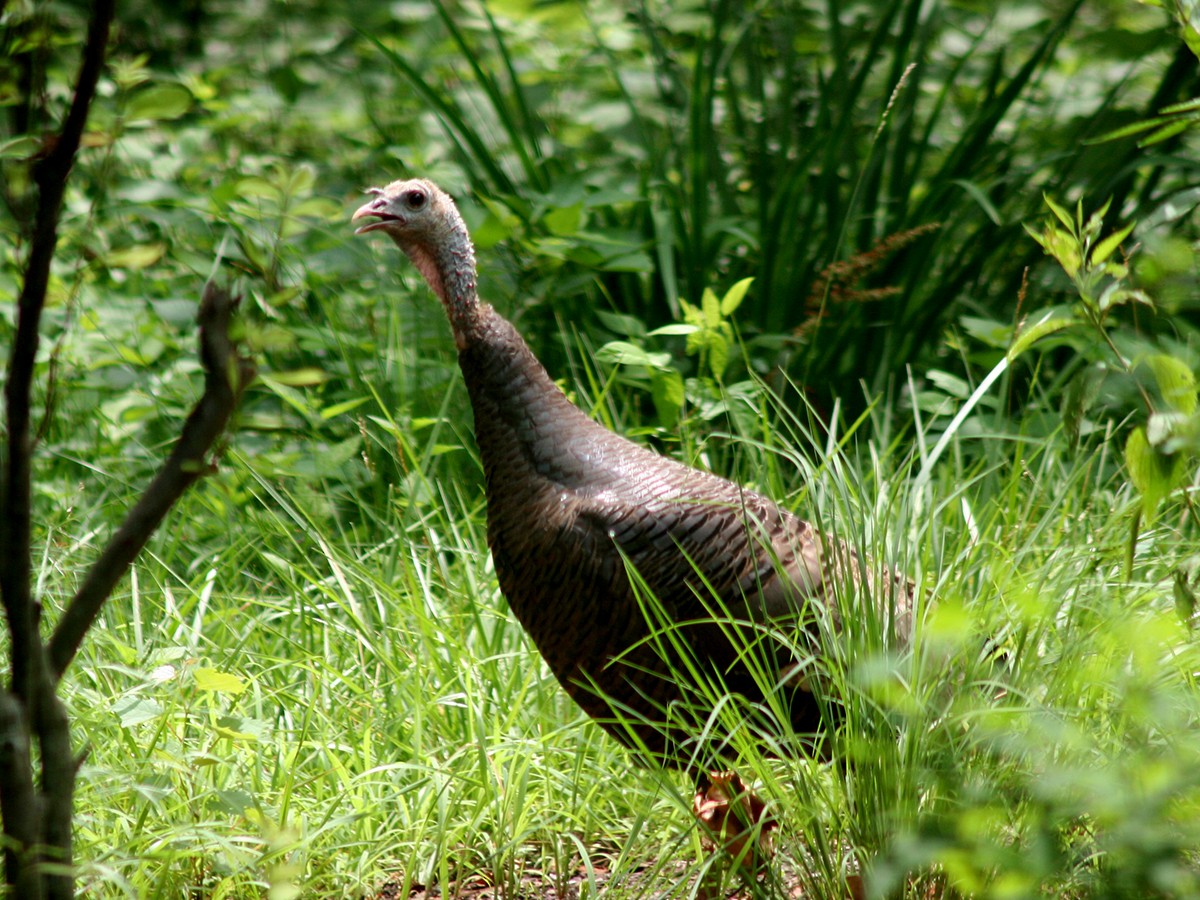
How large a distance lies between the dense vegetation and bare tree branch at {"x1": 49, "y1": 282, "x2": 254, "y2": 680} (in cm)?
5

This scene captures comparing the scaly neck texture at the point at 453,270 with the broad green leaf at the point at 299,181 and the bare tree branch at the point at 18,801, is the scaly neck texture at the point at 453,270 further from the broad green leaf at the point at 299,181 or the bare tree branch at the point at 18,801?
the bare tree branch at the point at 18,801

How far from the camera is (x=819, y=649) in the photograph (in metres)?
2.28

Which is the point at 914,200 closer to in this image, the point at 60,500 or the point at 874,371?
the point at 874,371

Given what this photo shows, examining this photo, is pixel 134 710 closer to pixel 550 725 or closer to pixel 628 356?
pixel 550 725

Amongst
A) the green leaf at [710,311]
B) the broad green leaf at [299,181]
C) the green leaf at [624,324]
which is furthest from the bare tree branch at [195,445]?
the green leaf at [624,324]

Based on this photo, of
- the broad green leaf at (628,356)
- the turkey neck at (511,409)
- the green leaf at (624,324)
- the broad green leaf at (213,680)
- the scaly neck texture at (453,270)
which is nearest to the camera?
the broad green leaf at (213,680)

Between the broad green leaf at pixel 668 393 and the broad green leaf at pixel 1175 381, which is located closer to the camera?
the broad green leaf at pixel 1175 381

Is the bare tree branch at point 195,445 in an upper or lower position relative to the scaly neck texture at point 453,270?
upper

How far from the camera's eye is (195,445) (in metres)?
1.41

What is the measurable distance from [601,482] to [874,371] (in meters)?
1.69

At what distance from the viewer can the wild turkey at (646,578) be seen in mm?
2326

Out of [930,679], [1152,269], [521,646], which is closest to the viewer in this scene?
[1152,269]

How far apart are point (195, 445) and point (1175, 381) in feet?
3.79

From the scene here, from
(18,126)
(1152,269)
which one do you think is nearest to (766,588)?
(1152,269)
